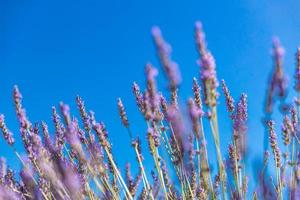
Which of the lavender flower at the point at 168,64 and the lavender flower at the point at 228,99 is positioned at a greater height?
the lavender flower at the point at 228,99

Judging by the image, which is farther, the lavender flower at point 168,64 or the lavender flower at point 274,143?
the lavender flower at point 274,143

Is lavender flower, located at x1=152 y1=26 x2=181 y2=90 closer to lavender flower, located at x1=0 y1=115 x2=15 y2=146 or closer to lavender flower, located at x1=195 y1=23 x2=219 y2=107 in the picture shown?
lavender flower, located at x1=195 y1=23 x2=219 y2=107

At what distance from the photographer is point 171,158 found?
210 centimetres

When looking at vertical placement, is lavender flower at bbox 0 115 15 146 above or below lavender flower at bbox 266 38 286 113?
above

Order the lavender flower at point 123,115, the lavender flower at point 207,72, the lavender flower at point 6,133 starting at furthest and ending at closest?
the lavender flower at point 6,133
the lavender flower at point 123,115
the lavender flower at point 207,72

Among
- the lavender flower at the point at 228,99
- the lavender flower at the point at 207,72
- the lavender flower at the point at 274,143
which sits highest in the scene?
the lavender flower at the point at 228,99

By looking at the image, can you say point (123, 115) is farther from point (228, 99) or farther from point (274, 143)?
point (274, 143)

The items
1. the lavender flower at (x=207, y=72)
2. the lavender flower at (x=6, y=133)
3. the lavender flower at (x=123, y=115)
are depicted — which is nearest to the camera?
the lavender flower at (x=207, y=72)

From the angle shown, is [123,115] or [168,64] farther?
[123,115]

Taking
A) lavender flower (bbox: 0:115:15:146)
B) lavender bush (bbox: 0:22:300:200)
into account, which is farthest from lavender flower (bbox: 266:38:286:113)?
lavender flower (bbox: 0:115:15:146)

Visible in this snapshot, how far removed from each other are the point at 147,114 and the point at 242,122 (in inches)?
18.2

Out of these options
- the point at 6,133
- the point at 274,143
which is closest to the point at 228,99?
the point at 274,143

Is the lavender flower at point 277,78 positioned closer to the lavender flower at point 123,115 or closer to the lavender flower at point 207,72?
the lavender flower at point 207,72

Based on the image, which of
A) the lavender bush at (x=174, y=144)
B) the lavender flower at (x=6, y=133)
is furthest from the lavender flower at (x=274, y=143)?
the lavender flower at (x=6, y=133)
